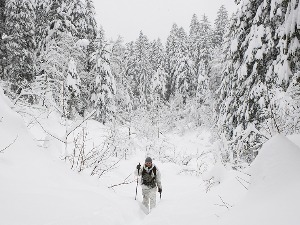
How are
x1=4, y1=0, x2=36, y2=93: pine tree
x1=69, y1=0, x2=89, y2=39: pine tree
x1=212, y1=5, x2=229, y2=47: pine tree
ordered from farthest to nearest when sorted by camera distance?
x1=212, y1=5, x2=229, y2=47: pine tree → x1=69, y1=0, x2=89, y2=39: pine tree → x1=4, y1=0, x2=36, y2=93: pine tree

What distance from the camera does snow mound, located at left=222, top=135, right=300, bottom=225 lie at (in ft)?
10.6

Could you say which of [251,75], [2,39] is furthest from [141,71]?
[251,75]

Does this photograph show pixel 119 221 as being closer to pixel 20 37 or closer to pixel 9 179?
pixel 9 179

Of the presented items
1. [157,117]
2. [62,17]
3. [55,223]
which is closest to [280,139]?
[55,223]

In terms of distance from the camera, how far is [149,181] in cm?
904

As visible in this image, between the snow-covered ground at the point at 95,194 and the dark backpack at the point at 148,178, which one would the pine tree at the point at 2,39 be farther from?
the dark backpack at the point at 148,178

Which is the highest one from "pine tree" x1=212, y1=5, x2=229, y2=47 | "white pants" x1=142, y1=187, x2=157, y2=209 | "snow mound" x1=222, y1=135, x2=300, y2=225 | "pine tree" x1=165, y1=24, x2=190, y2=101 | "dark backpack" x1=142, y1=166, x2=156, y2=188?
"pine tree" x1=212, y1=5, x2=229, y2=47

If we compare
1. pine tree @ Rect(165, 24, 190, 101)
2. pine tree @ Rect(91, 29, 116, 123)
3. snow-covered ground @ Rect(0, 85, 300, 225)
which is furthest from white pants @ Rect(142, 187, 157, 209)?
pine tree @ Rect(165, 24, 190, 101)

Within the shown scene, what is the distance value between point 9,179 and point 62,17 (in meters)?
20.1

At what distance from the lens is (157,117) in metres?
39.5

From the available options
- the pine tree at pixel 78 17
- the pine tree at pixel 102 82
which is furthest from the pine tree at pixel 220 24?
the pine tree at pixel 78 17

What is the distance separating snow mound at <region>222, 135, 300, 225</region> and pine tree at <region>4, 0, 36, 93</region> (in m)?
14.8

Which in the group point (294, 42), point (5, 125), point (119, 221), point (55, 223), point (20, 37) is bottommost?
point (119, 221)

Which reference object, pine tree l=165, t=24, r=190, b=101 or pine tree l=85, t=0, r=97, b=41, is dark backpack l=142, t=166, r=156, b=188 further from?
pine tree l=165, t=24, r=190, b=101
